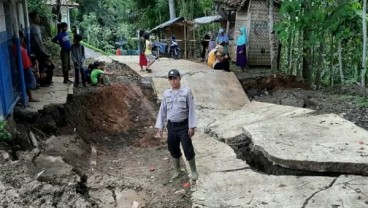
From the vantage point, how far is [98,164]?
6.68 meters

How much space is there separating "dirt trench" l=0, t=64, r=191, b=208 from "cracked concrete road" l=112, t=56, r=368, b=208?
527 mm

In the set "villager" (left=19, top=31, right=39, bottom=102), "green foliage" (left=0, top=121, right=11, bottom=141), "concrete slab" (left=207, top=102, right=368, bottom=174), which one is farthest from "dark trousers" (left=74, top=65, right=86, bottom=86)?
"green foliage" (left=0, top=121, right=11, bottom=141)

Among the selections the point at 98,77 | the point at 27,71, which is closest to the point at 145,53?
the point at 98,77

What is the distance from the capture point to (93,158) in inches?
271

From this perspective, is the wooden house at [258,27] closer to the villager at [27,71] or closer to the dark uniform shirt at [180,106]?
the villager at [27,71]

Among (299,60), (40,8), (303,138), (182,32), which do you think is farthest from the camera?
(182,32)

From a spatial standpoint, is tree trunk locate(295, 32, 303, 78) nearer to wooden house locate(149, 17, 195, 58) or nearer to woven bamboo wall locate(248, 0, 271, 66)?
woven bamboo wall locate(248, 0, 271, 66)

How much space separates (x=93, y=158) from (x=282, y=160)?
10.8ft

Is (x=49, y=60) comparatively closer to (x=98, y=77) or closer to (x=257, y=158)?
(x=98, y=77)

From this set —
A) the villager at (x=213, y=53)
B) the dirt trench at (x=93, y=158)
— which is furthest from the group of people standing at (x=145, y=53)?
the dirt trench at (x=93, y=158)

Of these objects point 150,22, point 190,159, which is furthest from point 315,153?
point 150,22

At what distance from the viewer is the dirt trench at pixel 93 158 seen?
453 centimetres

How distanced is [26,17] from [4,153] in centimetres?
707

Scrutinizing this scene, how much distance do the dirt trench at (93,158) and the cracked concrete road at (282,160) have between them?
1.73 ft
